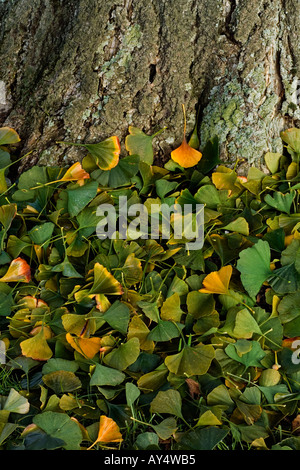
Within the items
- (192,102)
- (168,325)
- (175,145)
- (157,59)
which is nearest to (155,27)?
(157,59)

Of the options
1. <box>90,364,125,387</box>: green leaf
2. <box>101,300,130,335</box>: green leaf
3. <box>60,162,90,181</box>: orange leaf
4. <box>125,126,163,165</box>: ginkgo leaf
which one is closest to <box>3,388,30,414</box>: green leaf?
<box>90,364,125,387</box>: green leaf

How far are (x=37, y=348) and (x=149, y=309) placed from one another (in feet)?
0.96

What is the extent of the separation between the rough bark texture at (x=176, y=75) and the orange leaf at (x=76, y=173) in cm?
7

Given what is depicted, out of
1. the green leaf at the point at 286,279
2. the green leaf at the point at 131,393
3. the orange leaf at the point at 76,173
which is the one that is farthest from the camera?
the orange leaf at the point at 76,173

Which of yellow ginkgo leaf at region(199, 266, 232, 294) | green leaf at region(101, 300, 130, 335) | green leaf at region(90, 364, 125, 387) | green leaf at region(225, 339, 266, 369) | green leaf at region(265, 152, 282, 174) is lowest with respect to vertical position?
green leaf at region(225, 339, 266, 369)

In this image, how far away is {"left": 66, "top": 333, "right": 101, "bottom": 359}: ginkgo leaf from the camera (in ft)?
3.71

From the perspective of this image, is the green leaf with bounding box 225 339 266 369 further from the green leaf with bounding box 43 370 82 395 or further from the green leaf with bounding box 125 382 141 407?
the green leaf with bounding box 43 370 82 395

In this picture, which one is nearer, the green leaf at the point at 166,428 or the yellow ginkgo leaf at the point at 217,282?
the green leaf at the point at 166,428

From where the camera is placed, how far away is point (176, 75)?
1401 mm

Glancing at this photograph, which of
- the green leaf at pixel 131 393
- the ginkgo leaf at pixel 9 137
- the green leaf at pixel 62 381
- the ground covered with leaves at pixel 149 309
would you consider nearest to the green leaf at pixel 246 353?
the ground covered with leaves at pixel 149 309

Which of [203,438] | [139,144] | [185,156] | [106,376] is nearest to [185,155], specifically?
[185,156]

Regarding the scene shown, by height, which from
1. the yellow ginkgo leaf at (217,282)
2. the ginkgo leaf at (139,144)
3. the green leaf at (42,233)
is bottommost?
the yellow ginkgo leaf at (217,282)

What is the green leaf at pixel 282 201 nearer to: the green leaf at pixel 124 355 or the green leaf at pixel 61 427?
the green leaf at pixel 124 355

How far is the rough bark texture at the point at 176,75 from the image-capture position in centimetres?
Answer: 138
